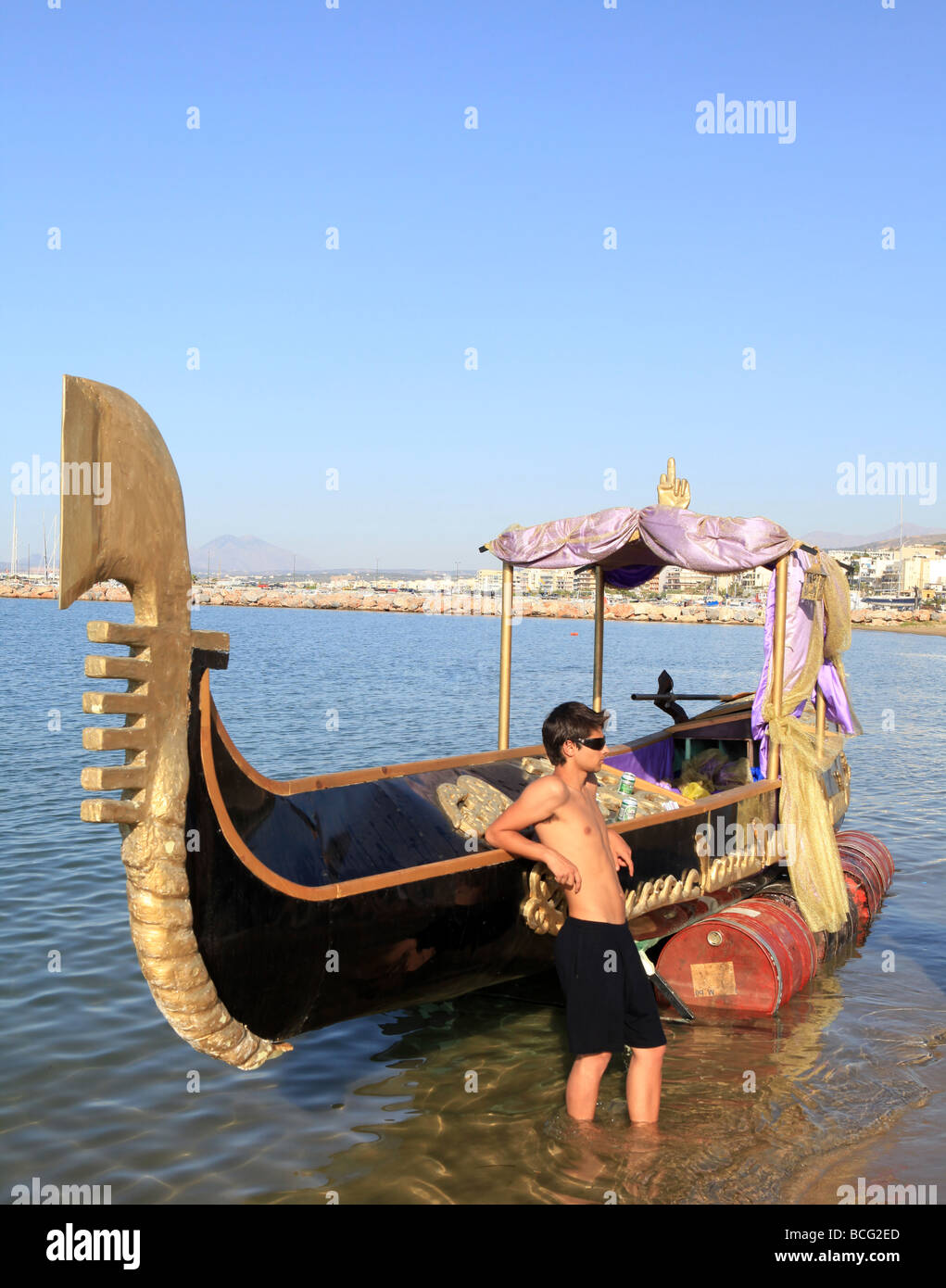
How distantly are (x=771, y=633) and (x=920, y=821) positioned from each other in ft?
25.5

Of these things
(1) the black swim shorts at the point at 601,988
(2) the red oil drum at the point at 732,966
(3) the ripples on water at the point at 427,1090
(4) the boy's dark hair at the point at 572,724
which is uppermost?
(4) the boy's dark hair at the point at 572,724

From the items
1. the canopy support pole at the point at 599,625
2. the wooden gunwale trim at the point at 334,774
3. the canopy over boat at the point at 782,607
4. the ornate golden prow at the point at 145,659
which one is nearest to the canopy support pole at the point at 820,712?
the canopy over boat at the point at 782,607

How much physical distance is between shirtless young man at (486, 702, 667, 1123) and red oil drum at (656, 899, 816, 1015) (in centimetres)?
196

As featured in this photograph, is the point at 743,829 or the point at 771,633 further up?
the point at 771,633

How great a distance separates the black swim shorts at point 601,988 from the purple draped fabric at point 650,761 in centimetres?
580

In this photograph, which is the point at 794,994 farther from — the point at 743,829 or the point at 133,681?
the point at 133,681

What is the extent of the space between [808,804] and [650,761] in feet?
9.58

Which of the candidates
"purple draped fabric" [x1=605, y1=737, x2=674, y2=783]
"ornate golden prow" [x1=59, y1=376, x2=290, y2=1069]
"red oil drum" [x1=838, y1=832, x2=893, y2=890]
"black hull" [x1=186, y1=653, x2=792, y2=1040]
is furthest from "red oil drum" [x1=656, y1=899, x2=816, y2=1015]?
"ornate golden prow" [x1=59, y1=376, x2=290, y2=1069]

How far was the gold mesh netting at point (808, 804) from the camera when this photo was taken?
337 inches

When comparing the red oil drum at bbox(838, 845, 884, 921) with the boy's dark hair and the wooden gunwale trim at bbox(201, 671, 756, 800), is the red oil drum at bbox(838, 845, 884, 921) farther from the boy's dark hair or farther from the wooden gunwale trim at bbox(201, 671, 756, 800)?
the boy's dark hair

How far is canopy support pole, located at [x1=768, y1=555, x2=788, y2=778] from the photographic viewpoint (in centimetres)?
867

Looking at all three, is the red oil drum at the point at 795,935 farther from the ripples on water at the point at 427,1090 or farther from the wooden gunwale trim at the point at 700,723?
the wooden gunwale trim at the point at 700,723
